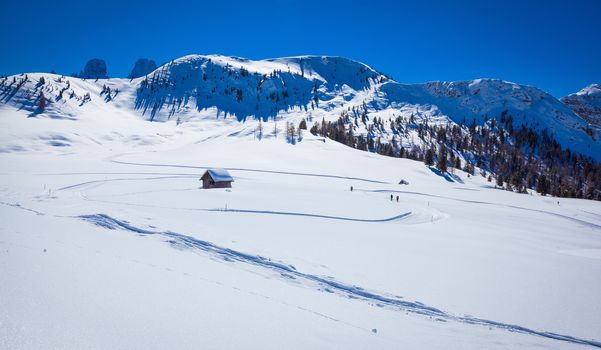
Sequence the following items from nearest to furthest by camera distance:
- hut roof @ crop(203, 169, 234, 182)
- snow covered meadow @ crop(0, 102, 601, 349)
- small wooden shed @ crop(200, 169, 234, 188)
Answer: snow covered meadow @ crop(0, 102, 601, 349) < small wooden shed @ crop(200, 169, 234, 188) < hut roof @ crop(203, 169, 234, 182)

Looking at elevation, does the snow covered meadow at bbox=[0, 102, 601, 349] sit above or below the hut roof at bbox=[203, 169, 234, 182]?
below

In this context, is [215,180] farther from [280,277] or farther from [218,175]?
[280,277]

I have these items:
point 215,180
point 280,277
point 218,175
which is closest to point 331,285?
point 280,277

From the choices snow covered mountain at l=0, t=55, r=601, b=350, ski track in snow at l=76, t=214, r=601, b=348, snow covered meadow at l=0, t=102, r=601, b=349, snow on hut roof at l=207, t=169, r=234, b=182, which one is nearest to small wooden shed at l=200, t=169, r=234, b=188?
snow on hut roof at l=207, t=169, r=234, b=182

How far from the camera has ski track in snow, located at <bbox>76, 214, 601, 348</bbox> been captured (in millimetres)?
9159

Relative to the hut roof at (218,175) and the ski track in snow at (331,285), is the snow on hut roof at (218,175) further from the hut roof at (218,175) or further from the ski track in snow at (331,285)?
the ski track in snow at (331,285)

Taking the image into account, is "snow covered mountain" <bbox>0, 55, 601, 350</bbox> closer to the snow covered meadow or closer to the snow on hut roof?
the snow covered meadow

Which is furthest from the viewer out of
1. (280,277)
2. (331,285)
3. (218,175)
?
(218,175)

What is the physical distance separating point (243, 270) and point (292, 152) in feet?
266

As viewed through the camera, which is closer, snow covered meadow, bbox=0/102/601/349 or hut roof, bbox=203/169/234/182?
snow covered meadow, bbox=0/102/601/349

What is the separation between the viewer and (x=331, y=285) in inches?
440

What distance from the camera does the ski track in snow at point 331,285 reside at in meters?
9.16

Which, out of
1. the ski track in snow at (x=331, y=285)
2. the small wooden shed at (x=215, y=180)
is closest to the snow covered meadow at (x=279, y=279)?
the ski track in snow at (x=331, y=285)

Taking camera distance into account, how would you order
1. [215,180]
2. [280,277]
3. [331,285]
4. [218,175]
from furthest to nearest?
[218,175], [215,180], [280,277], [331,285]
